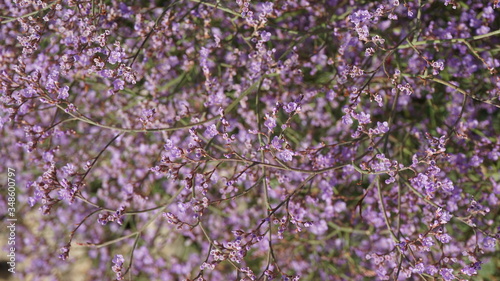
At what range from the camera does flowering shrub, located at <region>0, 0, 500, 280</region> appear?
2350mm

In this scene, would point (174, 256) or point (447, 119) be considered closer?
point (447, 119)

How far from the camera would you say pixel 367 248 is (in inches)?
145

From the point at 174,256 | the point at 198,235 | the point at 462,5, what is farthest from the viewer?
the point at 174,256

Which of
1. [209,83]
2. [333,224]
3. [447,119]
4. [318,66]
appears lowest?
[333,224]

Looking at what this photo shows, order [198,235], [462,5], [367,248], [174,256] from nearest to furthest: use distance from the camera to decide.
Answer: [462,5] < [367,248] < [198,235] < [174,256]

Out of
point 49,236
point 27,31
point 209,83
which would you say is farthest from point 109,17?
point 49,236

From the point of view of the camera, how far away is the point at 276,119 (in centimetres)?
311

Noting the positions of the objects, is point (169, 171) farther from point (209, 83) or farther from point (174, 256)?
point (174, 256)

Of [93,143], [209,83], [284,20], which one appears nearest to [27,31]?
[209,83]

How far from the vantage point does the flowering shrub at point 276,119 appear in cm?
235

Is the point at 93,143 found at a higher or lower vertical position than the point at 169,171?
lower

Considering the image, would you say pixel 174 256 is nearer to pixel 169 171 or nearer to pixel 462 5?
pixel 169 171

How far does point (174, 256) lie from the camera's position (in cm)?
441

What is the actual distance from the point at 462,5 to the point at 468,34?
28 cm
